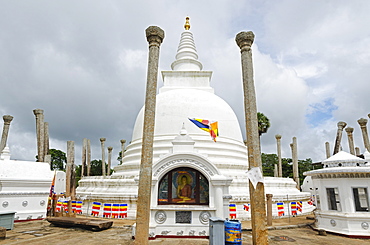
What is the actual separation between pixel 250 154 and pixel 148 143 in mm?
3775

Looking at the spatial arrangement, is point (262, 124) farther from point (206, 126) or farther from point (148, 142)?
point (148, 142)

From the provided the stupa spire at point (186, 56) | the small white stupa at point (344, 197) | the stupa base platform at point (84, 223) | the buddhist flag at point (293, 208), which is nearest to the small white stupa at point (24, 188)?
the stupa base platform at point (84, 223)

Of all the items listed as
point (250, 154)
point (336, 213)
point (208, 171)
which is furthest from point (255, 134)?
point (336, 213)

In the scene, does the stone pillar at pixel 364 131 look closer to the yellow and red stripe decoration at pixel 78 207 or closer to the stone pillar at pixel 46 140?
the yellow and red stripe decoration at pixel 78 207

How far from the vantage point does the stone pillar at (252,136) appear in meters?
8.52

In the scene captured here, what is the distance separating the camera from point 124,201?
669 inches

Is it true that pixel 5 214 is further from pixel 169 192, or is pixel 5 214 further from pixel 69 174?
pixel 169 192

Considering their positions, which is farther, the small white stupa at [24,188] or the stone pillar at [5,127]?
the stone pillar at [5,127]

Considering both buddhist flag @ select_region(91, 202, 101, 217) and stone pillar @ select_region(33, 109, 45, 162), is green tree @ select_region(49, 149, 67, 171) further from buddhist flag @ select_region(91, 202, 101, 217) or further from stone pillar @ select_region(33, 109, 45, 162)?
buddhist flag @ select_region(91, 202, 101, 217)

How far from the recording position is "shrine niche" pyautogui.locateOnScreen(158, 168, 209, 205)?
11.7 m

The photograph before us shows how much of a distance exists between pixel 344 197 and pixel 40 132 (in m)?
21.5

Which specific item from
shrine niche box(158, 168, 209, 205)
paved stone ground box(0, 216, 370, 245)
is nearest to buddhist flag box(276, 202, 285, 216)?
paved stone ground box(0, 216, 370, 245)

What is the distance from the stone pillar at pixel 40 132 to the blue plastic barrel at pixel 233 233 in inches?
675

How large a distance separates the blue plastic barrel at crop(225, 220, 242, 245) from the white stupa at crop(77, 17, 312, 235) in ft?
6.73
